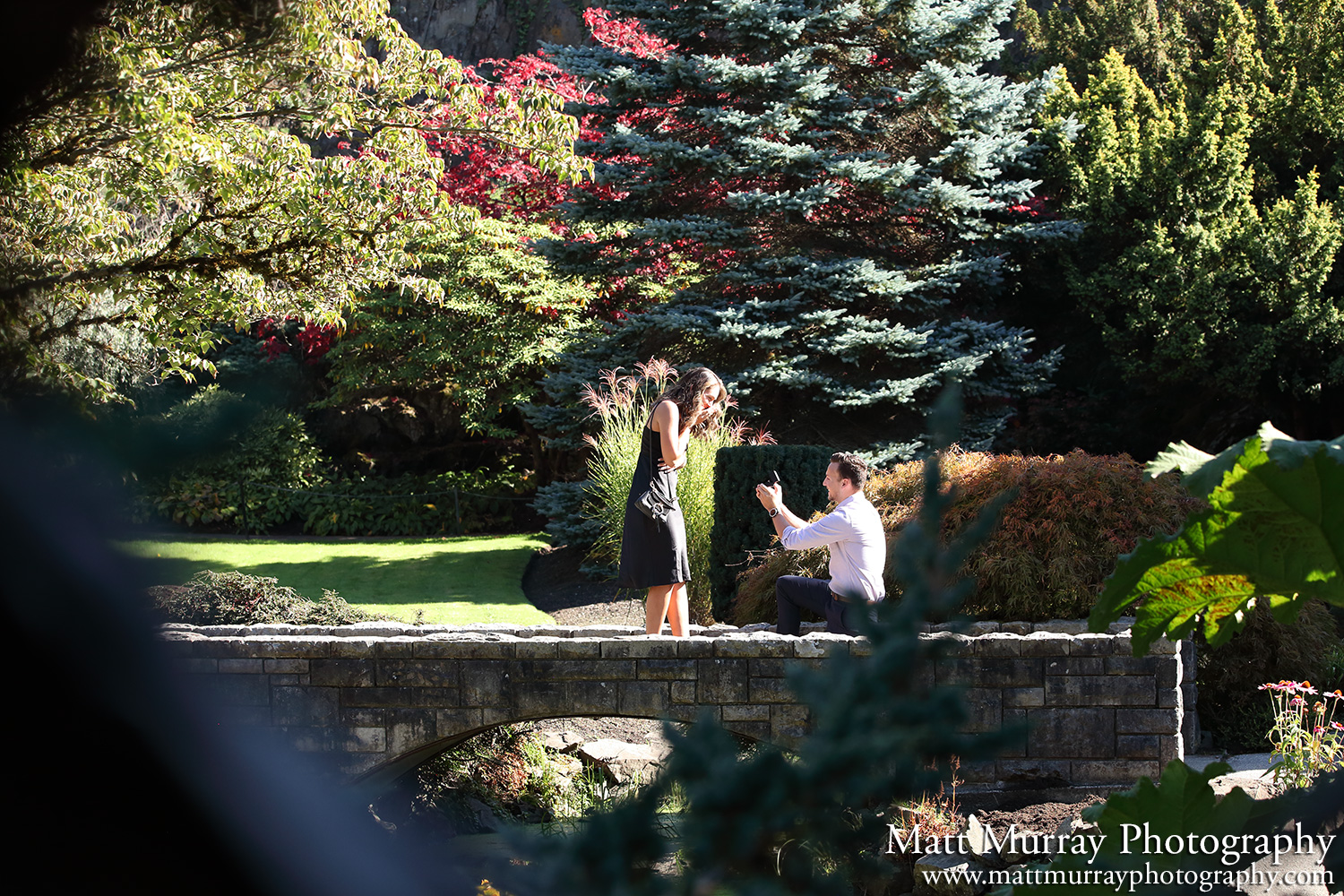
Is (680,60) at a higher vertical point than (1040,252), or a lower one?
higher

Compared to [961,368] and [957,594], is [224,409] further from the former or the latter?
[961,368]

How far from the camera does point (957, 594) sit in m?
0.80

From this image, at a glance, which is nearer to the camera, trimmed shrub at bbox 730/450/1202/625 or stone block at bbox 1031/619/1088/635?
stone block at bbox 1031/619/1088/635

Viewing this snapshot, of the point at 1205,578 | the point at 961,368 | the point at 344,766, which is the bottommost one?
the point at 344,766

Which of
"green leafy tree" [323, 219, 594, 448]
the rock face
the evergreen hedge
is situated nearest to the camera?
the evergreen hedge

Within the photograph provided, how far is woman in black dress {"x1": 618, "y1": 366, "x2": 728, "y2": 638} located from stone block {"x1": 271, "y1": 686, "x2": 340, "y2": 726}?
1.54m

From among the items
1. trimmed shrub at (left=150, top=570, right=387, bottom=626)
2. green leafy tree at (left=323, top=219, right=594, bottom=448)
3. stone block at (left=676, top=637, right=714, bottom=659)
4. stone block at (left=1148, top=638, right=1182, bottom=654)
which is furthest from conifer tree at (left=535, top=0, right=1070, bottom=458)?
stone block at (left=676, top=637, right=714, bottom=659)

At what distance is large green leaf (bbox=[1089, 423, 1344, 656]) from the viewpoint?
1.45m

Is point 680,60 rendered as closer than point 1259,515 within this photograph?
No

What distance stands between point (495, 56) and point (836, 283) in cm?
1259

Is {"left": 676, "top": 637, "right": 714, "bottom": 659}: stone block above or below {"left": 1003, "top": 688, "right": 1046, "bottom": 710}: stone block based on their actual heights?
above

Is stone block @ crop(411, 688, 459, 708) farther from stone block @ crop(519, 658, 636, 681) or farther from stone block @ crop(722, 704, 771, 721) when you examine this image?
stone block @ crop(722, 704, 771, 721)

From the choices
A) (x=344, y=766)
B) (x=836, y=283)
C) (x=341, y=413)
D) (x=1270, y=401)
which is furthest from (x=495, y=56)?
(x=344, y=766)

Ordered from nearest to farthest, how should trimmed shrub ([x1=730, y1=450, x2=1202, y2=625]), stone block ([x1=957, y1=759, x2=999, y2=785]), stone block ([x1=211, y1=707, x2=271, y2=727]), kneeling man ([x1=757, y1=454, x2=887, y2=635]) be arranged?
stone block ([x1=211, y1=707, x2=271, y2=727]) < stone block ([x1=957, y1=759, x2=999, y2=785]) < kneeling man ([x1=757, y1=454, x2=887, y2=635]) < trimmed shrub ([x1=730, y1=450, x2=1202, y2=625])
